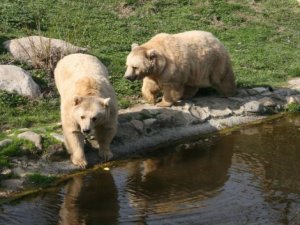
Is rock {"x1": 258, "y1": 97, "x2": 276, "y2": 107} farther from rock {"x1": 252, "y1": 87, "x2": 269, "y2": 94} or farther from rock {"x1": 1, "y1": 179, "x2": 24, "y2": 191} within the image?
rock {"x1": 1, "y1": 179, "x2": 24, "y2": 191}

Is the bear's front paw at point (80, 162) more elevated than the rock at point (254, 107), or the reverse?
the rock at point (254, 107)

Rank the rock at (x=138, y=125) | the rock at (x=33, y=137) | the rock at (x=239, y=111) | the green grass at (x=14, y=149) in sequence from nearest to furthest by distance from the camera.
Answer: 1. the green grass at (x=14, y=149)
2. the rock at (x=33, y=137)
3. the rock at (x=138, y=125)
4. the rock at (x=239, y=111)

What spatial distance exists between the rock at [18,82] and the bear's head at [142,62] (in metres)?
1.86

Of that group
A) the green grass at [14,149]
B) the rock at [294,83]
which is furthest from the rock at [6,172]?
the rock at [294,83]

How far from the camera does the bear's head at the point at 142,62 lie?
11508 millimetres

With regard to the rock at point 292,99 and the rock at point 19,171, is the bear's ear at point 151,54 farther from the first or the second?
the rock at point 19,171

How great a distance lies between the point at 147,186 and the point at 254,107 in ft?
14.2

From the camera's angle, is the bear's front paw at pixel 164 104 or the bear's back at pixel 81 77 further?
the bear's front paw at pixel 164 104

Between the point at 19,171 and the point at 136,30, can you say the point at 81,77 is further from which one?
the point at 136,30

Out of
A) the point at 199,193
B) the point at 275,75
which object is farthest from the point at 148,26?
the point at 199,193

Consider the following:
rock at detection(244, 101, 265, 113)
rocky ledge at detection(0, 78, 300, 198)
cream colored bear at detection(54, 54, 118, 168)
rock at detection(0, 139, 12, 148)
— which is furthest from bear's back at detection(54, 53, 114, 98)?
rock at detection(244, 101, 265, 113)

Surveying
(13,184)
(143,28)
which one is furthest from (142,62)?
(143,28)

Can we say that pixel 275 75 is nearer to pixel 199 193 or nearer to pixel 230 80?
pixel 230 80

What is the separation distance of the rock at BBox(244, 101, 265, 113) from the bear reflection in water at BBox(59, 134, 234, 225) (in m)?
1.93
